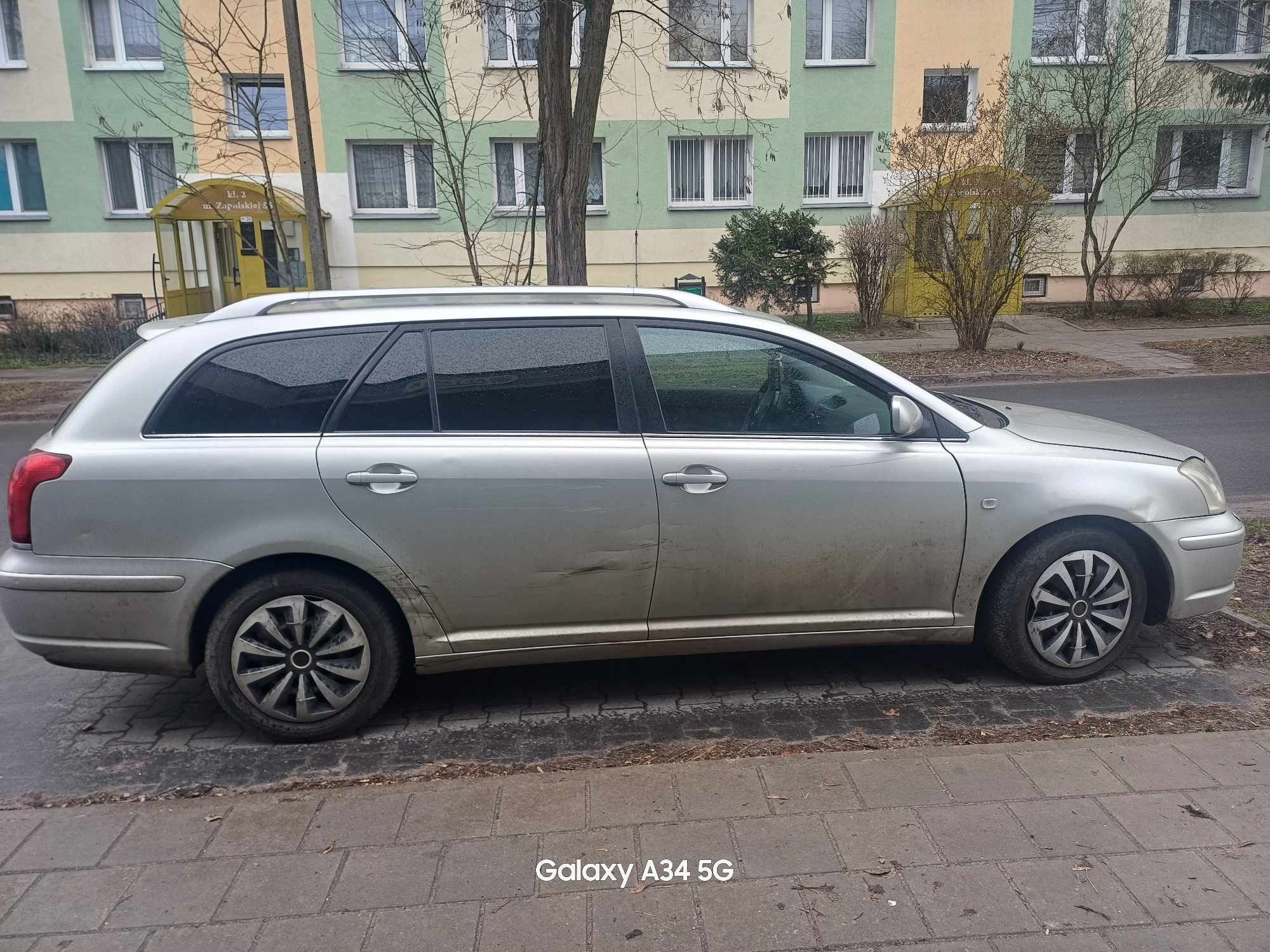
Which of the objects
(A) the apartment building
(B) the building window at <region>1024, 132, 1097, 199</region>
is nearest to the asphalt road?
(B) the building window at <region>1024, 132, 1097, 199</region>

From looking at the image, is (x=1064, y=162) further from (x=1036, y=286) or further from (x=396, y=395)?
(x=396, y=395)

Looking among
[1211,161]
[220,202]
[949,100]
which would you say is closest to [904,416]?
[949,100]

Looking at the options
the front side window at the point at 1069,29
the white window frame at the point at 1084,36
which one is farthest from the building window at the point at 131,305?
the front side window at the point at 1069,29

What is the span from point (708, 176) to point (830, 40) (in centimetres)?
392

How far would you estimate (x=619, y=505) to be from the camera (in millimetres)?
3803

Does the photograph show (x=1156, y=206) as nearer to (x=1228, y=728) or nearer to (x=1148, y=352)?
(x=1148, y=352)

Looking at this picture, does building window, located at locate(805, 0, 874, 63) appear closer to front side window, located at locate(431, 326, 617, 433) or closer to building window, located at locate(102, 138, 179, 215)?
building window, located at locate(102, 138, 179, 215)

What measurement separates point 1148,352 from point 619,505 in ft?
49.3

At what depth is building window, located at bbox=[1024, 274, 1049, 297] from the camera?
23.0 m

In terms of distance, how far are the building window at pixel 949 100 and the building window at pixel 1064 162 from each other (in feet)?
3.79

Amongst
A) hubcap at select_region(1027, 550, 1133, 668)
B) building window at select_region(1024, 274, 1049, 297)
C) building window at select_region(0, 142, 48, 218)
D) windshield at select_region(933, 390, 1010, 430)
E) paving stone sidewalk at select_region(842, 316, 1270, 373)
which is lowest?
paving stone sidewalk at select_region(842, 316, 1270, 373)

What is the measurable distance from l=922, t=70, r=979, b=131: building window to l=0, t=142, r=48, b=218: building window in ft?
59.6

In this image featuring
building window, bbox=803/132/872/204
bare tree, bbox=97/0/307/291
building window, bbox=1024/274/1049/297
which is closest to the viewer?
bare tree, bbox=97/0/307/291

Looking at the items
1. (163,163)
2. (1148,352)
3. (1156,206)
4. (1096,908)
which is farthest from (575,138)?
(1156,206)
